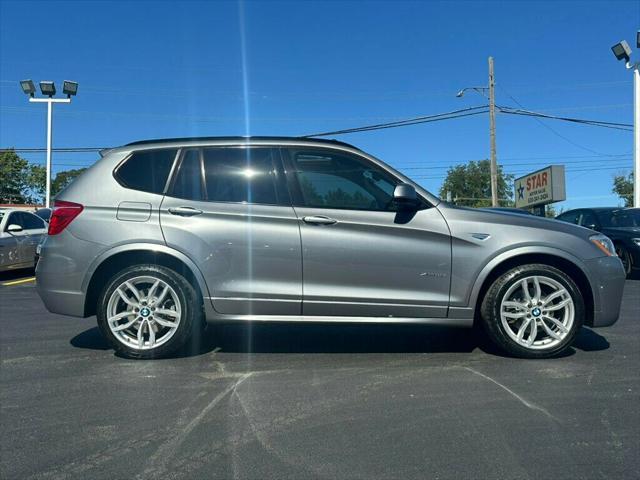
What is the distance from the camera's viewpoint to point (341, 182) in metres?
4.55

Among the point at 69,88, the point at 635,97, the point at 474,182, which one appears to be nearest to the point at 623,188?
the point at 474,182

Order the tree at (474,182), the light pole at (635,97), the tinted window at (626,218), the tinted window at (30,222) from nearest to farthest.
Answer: the tinted window at (626,218)
the tinted window at (30,222)
the light pole at (635,97)
the tree at (474,182)

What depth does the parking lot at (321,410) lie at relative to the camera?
2703 mm

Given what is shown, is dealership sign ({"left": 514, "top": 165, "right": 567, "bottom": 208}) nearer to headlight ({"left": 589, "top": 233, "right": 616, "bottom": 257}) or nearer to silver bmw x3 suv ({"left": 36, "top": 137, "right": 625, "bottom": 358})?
headlight ({"left": 589, "top": 233, "right": 616, "bottom": 257})

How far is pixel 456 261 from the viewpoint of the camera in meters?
4.38

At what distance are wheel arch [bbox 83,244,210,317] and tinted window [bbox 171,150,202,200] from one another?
1.67ft

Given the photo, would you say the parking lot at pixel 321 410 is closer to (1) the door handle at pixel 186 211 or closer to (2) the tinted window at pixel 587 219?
(1) the door handle at pixel 186 211

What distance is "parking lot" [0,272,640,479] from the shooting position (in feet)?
8.87

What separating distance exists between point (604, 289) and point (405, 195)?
1921mm

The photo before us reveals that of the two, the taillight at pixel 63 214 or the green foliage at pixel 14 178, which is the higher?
the green foliage at pixel 14 178

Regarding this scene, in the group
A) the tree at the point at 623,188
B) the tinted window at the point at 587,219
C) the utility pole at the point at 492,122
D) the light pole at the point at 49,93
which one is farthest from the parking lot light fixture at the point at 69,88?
the tree at the point at 623,188

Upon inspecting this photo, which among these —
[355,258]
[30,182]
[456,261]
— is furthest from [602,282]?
[30,182]

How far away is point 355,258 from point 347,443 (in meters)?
1.73

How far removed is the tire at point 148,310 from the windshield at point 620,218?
33.0ft
